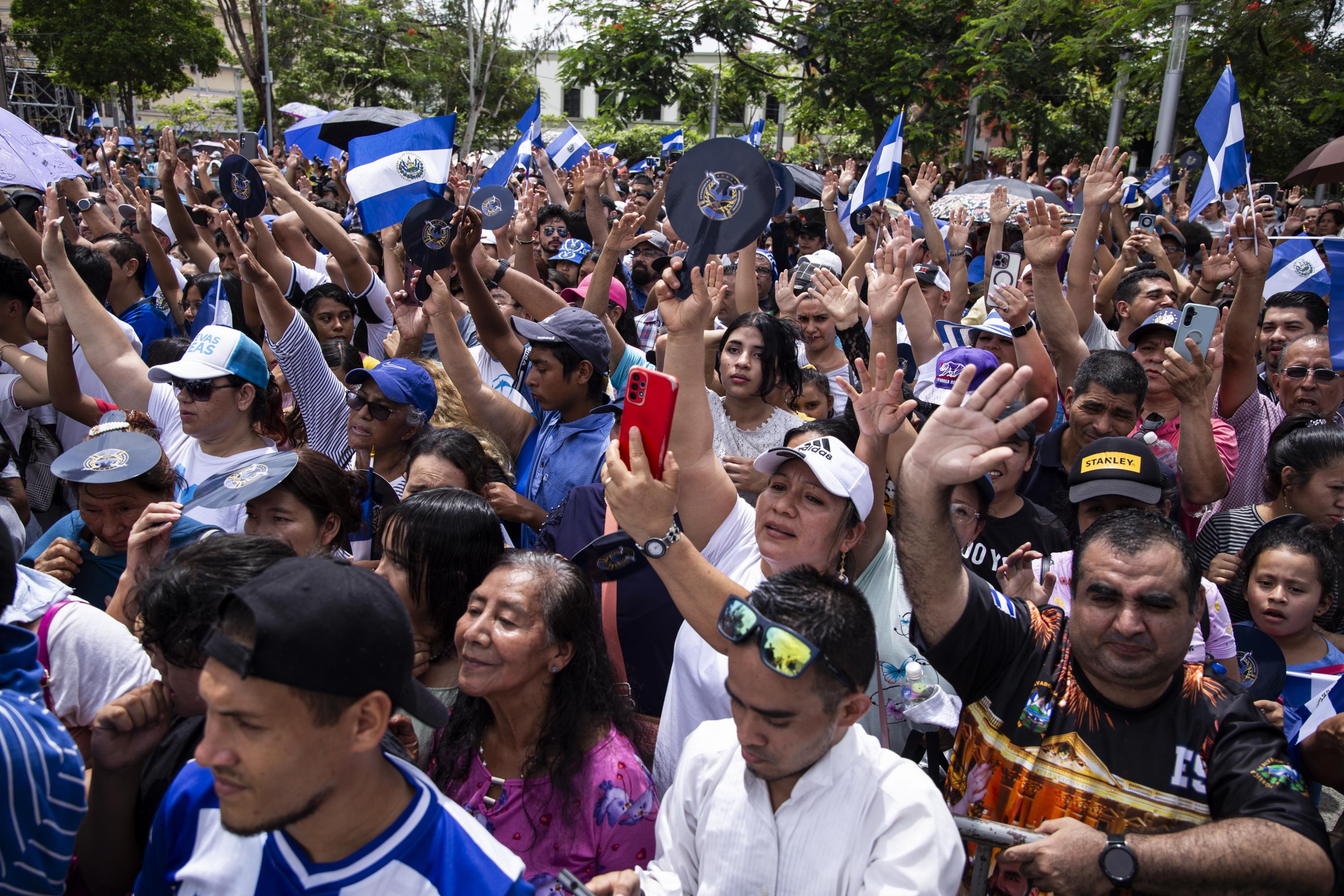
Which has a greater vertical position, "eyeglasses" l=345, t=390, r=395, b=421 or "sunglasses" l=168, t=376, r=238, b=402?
"sunglasses" l=168, t=376, r=238, b=402

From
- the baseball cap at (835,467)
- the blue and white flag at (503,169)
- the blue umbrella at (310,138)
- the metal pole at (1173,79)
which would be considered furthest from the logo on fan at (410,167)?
the metal pole at (1173,79)

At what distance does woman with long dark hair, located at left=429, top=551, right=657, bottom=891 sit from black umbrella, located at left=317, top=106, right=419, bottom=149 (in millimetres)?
11000

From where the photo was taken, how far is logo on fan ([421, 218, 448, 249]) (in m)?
4.86

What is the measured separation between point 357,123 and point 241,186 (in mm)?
7258

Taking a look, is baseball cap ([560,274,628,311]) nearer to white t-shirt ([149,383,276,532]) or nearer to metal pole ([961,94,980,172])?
white t-shirt ([149,383,276,532])

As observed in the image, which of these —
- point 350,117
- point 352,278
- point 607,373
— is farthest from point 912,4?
point 607,373

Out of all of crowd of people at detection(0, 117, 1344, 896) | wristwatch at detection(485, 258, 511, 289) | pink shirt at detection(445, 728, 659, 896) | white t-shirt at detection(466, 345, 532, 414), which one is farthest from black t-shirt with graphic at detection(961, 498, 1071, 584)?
wristwatch at detection(485, 258, 511, 289)

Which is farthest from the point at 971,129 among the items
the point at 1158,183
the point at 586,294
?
the point at 586,294

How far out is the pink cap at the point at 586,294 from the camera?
566 centimetres

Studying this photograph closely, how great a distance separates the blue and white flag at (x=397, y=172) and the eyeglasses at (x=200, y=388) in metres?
2.21

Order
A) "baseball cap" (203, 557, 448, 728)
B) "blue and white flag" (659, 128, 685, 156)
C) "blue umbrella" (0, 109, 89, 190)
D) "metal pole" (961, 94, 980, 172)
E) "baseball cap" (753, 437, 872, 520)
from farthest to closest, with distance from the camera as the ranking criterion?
1. "metal pole" (961, 94, 980, 172)
2. "blue and white flag" (659, 128, 685, 156)
3. "blue umbrella" (0, 109, 89, 190)
4. "baseball cap" (753, 437, 872, 520)
5. "baseball cap" (203, 557, 448, 728)

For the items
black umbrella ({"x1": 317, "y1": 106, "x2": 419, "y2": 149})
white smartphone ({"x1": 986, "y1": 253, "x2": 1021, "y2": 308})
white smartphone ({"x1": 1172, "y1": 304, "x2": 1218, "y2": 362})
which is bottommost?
white smartphone ({"x1": 1172, "y1": 304, "x2": 1218, "y2": 362})

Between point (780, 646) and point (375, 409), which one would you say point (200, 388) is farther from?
A: point (780, 646)

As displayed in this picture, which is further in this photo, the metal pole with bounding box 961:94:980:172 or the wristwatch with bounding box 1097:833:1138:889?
the metal pole with bounding box 961:94:980:172
